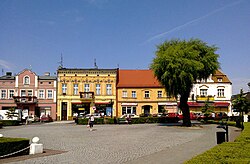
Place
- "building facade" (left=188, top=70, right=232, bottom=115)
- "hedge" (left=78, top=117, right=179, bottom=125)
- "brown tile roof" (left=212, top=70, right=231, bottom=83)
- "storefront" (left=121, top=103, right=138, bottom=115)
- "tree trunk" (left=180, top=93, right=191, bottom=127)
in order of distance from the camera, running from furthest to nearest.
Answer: "brown tile roof" (left=212, top=70, right=231, bottom=83)
"building facade" (left=188, top=70, right=232, bottom=115)
"storefront" (left=121, top=103, right=138, bottom=115)
"hedge" (left=78, top=117, right=179, bottom=125)
"tree trunk" (left=180, top=93, right=191, bottom=127)

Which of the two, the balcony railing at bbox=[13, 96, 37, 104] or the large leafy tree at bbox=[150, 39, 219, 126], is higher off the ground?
the large leafy tree at bbox=[150, 39, 219, 126]

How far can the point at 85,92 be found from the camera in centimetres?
5619

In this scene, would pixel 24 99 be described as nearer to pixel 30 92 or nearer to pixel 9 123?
pixel 30 92

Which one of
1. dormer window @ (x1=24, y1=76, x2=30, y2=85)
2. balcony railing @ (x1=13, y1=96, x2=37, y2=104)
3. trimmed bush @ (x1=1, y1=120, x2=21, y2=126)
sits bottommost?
trimmed bush @ (x1=1, y1=120, x2=21, y2=126)

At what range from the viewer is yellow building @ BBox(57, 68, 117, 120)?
56.5 meters

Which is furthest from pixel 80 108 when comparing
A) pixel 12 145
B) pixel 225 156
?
pixel 225 156

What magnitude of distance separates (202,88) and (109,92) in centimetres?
1789

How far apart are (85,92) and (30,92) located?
10.3 meters

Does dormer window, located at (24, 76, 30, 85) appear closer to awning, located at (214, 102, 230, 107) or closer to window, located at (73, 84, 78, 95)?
window, located at (73, 84, 78, 95)

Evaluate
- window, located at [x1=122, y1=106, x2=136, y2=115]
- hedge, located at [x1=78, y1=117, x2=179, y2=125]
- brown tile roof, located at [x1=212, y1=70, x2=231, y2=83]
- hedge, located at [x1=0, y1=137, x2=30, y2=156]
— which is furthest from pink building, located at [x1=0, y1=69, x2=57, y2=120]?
hedge, located at [x1=0, y1=137, x2=30, y2=156]

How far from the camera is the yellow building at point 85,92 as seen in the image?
56.5 m

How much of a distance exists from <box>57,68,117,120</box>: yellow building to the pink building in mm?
1524

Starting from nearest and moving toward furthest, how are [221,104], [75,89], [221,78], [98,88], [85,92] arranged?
[85,92]
[75,89]
[98,88]
[221,104]
[221,78]

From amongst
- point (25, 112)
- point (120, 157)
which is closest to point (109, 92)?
point (25, 112)
